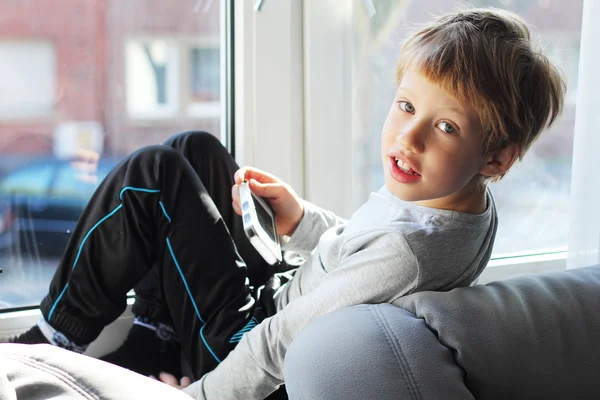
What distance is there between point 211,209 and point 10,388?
76cm

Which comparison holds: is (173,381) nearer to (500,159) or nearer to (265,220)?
(265,220)

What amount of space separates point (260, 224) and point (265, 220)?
2.7 inches

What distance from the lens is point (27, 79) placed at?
1268mm

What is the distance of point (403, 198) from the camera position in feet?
3.08

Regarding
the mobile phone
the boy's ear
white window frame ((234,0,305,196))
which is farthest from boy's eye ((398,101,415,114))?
white window frame ((234,0,305,196))

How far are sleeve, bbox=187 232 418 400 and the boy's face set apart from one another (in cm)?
8

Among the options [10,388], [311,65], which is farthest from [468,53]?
[10,388]

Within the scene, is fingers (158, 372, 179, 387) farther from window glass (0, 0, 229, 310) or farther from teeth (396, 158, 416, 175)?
teeth (396, 158, 416, 175)

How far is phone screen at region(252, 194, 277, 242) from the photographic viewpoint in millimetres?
1079

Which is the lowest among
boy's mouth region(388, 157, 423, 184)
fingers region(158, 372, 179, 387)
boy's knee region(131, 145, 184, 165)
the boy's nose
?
fingers region(158, 372, 179, 387)

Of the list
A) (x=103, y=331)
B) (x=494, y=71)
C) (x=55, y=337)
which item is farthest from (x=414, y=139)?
(x=103, y=331)

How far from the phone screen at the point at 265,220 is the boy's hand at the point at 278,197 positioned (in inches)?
2.0

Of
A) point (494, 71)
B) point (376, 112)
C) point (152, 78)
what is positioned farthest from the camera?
point (376, 112)

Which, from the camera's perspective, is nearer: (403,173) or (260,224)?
(403,173)
